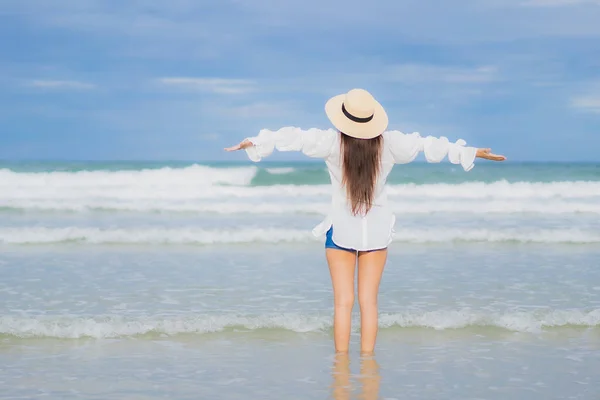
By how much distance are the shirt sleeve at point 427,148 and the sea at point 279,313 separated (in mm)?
1340

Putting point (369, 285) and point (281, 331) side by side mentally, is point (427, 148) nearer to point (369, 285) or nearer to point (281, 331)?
point (369, 285)

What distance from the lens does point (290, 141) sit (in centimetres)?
439

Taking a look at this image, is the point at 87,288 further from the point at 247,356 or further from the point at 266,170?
the point at 266,170

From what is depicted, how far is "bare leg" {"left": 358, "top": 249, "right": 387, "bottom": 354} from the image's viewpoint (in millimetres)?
4641

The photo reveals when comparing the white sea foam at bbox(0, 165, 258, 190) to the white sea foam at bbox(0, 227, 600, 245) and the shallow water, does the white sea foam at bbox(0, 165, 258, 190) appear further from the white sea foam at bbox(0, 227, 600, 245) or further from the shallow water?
the shallow water

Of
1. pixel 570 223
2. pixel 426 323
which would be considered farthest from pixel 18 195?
pixel 426 323

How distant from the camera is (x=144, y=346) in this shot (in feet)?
17.8

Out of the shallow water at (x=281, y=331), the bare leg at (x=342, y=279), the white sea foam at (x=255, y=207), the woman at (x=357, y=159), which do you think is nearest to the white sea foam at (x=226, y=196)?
the white sea foam at (x=255, y=207)

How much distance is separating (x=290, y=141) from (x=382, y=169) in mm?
590

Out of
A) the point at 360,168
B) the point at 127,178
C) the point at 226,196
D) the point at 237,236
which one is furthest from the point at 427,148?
the point at 127,178

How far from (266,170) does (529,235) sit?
25397 millimetres

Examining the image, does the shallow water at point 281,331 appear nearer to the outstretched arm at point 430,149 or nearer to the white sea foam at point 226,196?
the outstretched arm at point 430,149

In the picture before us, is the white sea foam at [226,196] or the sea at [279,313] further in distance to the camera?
the white sea foam at [226,196]

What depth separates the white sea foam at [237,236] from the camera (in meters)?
11.2
